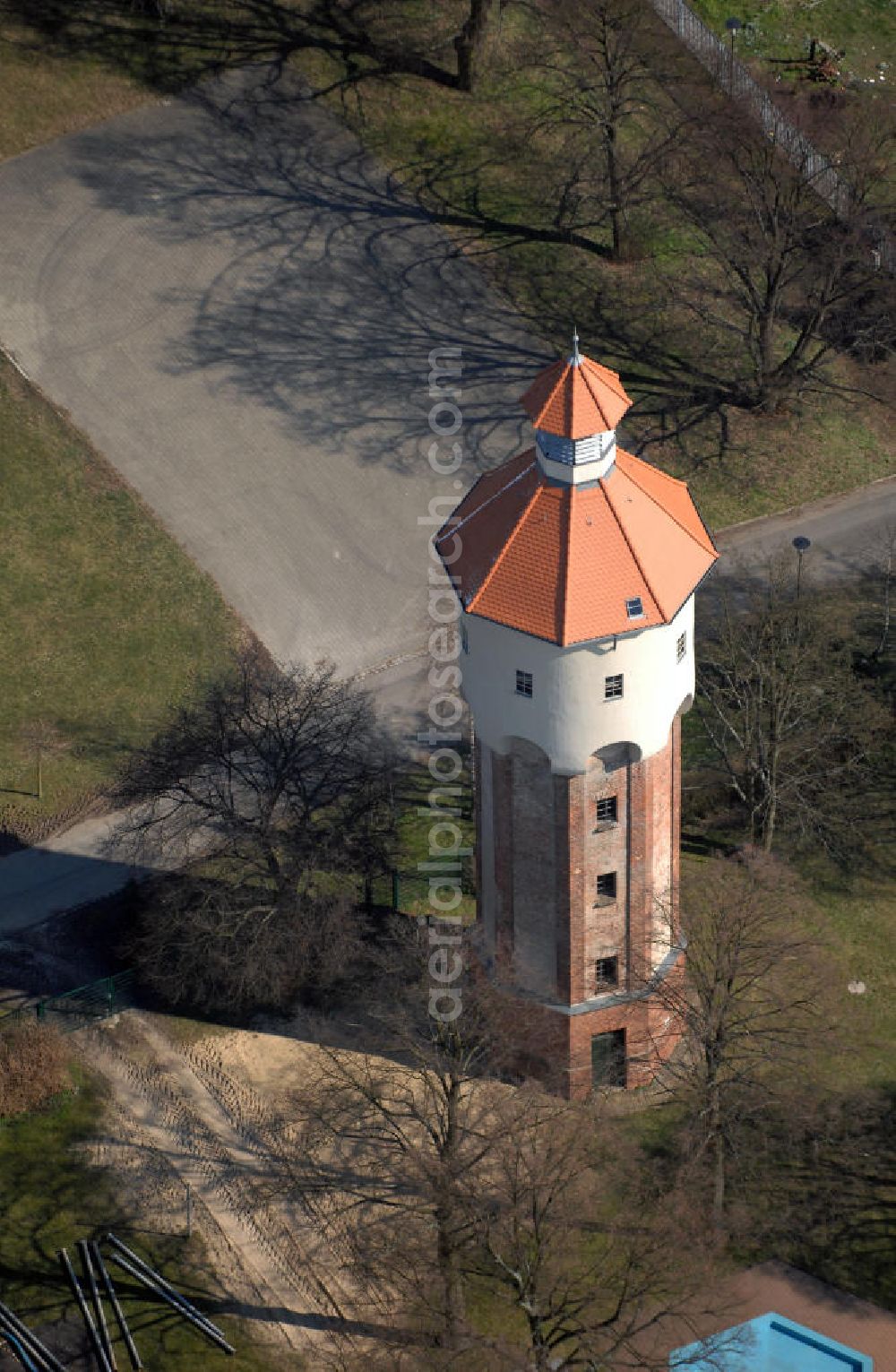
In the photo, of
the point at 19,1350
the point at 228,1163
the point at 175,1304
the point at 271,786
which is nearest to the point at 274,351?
the point at 271,786

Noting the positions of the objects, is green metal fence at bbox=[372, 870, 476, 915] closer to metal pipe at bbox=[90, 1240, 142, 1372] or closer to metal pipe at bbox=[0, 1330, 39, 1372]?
metal pipe at bbox=[90, 1240, 142, 1372]

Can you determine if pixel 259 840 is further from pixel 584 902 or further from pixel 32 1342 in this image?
pixel 32 1342

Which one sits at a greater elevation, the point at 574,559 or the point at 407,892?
the point at 574,559

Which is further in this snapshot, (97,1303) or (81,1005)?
(81,1005)

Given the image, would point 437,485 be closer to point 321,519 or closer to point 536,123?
point 321,519

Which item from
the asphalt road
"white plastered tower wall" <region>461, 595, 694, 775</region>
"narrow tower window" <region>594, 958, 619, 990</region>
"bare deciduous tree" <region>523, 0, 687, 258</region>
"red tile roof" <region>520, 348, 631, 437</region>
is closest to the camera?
"red tile roof" <region>520, 348, 631, 437</region>

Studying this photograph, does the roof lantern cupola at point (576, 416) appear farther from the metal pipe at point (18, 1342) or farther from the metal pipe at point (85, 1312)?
the metal pipe at point (18, 1342)

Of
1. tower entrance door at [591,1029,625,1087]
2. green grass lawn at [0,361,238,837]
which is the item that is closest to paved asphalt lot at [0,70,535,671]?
green grass lawn at [0,361,238,837]
